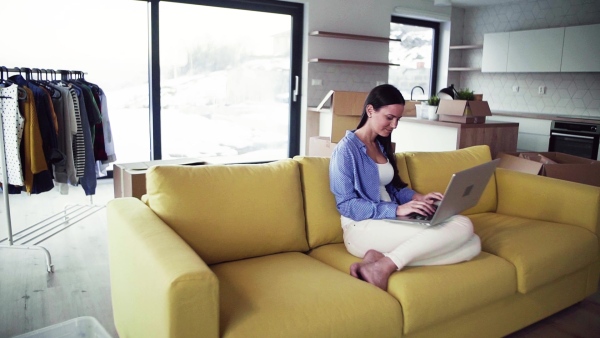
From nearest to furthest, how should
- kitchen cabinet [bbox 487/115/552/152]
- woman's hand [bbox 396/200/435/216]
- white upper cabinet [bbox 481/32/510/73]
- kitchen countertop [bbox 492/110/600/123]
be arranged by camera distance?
1. woman's hand [bbox 396/200/435/216]
2. kitchen countertop [bbox 492/110/600/123]
3. kitchen cabinet [bbox 487/115/552/152]
4. white upper cabinet [bbox 481/32/510/73]

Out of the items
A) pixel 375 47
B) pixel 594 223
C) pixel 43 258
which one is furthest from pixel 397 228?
pixel 375 47

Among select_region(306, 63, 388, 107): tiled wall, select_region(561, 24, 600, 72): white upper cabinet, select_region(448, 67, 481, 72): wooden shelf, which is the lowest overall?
select_region(306, 63, 388, 107): tiled wall

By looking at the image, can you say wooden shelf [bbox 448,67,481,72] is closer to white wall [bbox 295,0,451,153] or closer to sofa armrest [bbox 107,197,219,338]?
white wall [bbox 295,0,451,153]

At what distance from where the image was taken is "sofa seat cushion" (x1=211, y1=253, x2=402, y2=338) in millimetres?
1459

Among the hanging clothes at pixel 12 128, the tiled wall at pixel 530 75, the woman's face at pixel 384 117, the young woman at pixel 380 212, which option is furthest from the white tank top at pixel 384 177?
the tiled wall at pixel 530 75

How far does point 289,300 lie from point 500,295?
0.96 metres

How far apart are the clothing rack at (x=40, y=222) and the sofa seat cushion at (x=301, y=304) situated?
161 cm

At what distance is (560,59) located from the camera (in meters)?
5.76

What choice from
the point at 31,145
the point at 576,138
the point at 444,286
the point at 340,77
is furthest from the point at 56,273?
the point at 576,138

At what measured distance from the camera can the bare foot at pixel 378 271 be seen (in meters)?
1.78

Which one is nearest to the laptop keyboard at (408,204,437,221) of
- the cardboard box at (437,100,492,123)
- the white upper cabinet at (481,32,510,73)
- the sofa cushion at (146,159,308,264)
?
A: the sofa cushion at (146,159,308,264)

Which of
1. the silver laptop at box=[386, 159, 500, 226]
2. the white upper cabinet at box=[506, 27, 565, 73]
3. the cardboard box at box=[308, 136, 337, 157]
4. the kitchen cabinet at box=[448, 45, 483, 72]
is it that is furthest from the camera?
the kitchen cabinet at box=[448, 45, 483, 72]

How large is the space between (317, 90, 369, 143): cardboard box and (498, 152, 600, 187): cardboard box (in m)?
1.11

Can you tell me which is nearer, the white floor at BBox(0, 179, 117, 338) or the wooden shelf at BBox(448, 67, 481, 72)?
the white floor at BBox(0, 179, 117, 338)
